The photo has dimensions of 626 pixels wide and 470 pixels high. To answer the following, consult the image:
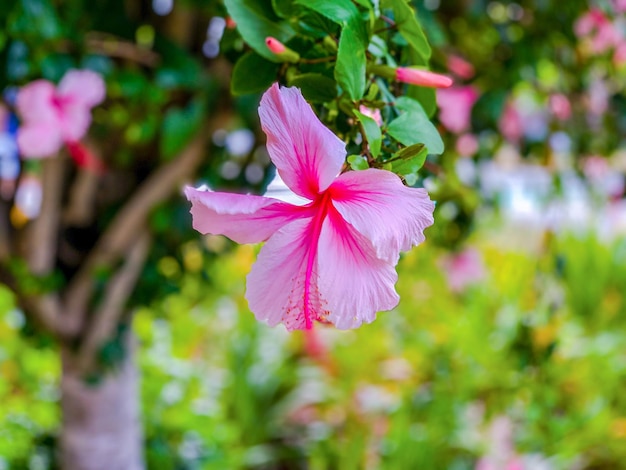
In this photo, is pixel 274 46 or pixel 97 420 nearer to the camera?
pixel 274 46

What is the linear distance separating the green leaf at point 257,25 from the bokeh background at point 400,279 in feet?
0.18

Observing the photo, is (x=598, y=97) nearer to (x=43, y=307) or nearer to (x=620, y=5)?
(x=620, y=5)

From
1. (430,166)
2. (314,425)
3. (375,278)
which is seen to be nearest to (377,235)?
(375,278)

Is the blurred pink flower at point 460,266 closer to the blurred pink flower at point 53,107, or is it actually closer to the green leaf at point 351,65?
the blurred pink flower at point 53,107

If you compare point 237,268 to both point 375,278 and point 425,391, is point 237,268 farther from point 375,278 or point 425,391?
point 375,278

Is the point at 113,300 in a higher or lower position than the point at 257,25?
lower

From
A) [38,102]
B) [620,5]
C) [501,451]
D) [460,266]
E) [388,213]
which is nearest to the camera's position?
[388,213]

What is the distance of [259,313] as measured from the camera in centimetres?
25

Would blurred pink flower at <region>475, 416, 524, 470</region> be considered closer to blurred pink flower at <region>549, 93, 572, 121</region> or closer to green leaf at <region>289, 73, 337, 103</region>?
blurred pink flower at <region>549, 93, 572, 121</region>

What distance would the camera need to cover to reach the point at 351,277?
0.25 m

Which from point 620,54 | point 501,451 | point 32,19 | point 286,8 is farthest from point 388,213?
point 501,451

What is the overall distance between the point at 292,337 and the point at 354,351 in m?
0.21

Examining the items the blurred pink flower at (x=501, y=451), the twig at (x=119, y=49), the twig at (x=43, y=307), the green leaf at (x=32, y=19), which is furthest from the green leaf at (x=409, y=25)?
the blurred pink flower at (x=501, y=451)

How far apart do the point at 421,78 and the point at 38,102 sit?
1.39ft
